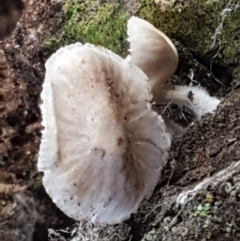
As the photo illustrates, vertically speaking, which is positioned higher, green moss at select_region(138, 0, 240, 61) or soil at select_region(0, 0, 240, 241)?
green moss at select_region(138, 0, 240, 61)

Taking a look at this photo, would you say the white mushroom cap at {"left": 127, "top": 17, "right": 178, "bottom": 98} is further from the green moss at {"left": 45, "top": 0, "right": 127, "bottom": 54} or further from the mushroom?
the green moss at {"left": 45, "top": 0, "right": 127, "bottom": 54}

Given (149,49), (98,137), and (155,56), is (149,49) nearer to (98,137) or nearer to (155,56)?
(155,56)

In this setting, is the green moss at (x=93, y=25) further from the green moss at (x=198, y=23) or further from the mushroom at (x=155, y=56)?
the mushroom at (x=155, y=56)

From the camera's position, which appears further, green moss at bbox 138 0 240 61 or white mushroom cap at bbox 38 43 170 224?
green moss at bbox 138 0 240 61

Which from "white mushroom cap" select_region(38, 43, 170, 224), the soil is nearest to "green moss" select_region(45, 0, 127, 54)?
the soil

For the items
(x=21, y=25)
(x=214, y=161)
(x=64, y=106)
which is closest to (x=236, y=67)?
(x=214, y=161)

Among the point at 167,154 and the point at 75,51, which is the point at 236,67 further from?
the point at 75,51
